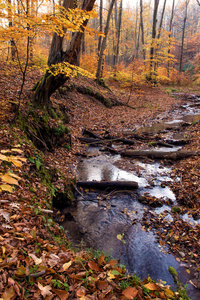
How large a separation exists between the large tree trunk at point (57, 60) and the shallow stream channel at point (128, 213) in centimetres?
324

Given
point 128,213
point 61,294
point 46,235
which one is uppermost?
point 61,294

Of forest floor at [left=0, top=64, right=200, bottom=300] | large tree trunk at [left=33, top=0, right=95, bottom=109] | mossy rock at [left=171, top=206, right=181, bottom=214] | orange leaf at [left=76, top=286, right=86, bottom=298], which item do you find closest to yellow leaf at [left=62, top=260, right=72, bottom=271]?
forest floor at [left=0, top=64, right=200, bottom=300]

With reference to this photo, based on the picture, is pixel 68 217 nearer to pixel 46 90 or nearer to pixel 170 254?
pixel 170 254

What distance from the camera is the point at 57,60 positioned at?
676 cm

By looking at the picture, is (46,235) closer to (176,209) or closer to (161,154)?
(176,209)

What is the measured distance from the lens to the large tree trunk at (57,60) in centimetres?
656

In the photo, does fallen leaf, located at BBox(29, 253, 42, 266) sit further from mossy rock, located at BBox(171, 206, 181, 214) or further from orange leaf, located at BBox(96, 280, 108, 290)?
mossy rock, located at BBox(171, 206, 181, 214)

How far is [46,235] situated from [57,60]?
247 inches

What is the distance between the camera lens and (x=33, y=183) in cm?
414

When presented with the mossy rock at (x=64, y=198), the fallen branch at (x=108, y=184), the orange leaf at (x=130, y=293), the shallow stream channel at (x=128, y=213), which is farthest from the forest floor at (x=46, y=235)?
the fallen branch at (x=108, y=184)

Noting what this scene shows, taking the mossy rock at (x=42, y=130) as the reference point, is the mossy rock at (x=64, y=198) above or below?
below

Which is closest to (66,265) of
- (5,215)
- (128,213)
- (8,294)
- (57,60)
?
(8,294)

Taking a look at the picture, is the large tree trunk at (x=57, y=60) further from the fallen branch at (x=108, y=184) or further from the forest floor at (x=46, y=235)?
the fallen branch at (x=108, y=184)

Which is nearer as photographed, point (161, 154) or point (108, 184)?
point (108, 184)
